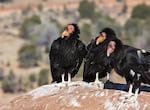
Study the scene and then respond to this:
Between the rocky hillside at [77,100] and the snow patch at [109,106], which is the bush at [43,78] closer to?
the rocky hillside at [77,100]

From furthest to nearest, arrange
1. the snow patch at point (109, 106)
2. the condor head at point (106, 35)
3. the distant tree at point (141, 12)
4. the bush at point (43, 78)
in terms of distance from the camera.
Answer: the distant tree at point (141, 12)
the bush at point (43, 78)
the condor head at point (106, 35)
the snow patch at point (109, 106)

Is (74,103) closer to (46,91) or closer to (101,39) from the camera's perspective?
(46,91)

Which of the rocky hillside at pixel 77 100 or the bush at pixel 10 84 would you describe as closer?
the rocky hillside at pixel 77 100

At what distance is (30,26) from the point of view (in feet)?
164

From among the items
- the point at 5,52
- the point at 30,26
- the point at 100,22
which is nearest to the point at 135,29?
the point at 100,22

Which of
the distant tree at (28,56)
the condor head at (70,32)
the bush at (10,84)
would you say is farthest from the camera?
the distant tree at (28,56)

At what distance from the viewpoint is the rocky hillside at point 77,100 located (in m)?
8.98

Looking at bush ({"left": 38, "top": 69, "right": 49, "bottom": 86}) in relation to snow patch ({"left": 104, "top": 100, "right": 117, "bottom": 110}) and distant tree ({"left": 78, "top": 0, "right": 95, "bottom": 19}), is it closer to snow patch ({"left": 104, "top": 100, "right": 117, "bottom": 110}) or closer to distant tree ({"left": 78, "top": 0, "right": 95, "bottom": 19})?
snow patch ({"left": 104, "top": 100, "right": 117, "bottom": 110})

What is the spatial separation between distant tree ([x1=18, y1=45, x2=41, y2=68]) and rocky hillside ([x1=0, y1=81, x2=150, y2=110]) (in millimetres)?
27149

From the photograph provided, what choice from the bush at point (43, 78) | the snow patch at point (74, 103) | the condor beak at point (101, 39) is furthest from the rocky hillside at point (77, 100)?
the bush at point (43, 78)

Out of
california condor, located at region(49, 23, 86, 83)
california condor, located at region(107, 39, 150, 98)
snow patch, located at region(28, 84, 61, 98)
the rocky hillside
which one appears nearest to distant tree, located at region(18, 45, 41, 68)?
california condor, located at region(49, 23, 86, 83)

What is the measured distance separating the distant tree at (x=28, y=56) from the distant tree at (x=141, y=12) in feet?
57.5

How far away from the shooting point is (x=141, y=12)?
5541 centimetres

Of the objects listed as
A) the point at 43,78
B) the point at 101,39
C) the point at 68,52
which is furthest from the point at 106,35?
the point at 43,78
